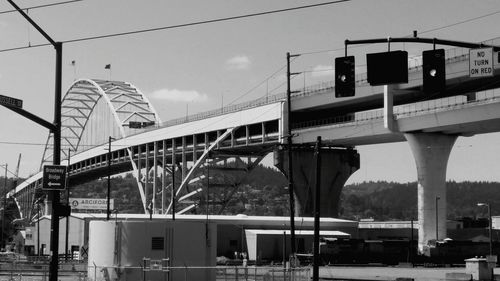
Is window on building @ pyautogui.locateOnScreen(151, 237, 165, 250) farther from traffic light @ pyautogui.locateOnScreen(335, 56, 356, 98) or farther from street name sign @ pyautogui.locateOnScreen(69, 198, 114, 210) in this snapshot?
street name sign @ pyautogui.locateOnScreen(69, 198, 114, 210)

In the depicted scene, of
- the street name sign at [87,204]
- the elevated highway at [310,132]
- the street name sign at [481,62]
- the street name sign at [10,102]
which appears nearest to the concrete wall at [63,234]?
the elevated highway at [310,132]

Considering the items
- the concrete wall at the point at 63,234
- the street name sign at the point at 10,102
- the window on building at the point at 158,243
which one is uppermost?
the street name sign at the point at 10,102

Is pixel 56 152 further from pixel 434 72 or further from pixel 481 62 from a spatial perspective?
pixel 481 62

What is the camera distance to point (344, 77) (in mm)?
23859

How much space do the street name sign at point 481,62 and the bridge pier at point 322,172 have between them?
241 feet

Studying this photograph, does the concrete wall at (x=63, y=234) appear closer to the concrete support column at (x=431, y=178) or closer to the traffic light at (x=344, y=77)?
the concrete support column at (x=431, y=178)

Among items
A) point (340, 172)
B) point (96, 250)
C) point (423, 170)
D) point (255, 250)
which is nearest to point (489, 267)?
point (96, 250)

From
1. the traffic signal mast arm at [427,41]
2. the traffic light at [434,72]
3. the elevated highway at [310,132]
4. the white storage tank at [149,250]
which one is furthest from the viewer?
the elevated highway at [310,132]

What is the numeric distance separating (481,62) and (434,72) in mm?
2262

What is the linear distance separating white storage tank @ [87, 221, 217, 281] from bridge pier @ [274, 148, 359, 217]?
2374 inches

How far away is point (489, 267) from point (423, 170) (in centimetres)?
3331

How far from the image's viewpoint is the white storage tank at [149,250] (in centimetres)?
3772

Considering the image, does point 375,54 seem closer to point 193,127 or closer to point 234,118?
point 234,118

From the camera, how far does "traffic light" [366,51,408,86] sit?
2373 cm
